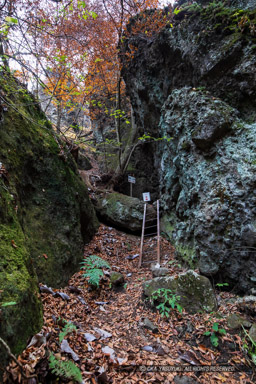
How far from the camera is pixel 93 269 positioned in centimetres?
436

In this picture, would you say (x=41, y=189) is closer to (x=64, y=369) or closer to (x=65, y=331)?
(x=65, y=331)

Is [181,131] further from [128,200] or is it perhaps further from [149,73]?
[149,73]

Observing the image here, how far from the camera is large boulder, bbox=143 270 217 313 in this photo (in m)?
3.64

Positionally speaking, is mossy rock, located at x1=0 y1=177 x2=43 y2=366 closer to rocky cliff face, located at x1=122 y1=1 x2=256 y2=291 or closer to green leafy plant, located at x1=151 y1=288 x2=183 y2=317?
green leafy plant, located at x1=151 y1=288 x2=183 y2=317

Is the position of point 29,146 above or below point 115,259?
above

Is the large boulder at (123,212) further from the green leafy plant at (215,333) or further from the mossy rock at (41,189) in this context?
the green leafy plant at (215,333)

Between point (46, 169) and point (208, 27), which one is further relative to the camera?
point (208, 27)

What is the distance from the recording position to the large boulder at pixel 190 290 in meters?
3.64

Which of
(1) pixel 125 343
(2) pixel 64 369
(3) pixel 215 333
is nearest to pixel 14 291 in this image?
(2) pixel 64 369

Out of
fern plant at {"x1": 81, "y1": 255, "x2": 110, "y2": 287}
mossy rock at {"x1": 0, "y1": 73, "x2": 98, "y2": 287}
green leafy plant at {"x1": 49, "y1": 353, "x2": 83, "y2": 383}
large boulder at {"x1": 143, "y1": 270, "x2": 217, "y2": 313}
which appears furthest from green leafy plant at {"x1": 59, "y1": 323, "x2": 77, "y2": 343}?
large boulder at {"x1": 143, "y1": 270, "x2": 217, "y2": 313}

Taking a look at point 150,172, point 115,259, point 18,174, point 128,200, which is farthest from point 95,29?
point 115,259

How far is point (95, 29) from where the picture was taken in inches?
402

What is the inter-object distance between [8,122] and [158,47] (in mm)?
7477

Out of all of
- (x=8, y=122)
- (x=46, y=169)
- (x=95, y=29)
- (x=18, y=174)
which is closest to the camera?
(x=18, y=174)
